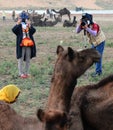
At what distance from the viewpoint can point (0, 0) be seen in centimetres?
8712

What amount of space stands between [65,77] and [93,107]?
0.59 metres

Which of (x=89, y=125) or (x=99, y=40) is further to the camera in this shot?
(x=99, y=40)

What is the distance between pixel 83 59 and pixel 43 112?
50 centimetres

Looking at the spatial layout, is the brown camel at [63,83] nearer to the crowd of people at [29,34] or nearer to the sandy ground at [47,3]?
the crowd of people at [29,34]

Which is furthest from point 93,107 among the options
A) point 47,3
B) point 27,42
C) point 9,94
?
point 47,3

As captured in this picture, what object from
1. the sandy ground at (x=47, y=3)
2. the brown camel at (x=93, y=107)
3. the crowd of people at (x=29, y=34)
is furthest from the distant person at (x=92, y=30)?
the sandy ground at (x=47, y=3)

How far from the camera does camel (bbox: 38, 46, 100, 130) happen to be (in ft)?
10.9

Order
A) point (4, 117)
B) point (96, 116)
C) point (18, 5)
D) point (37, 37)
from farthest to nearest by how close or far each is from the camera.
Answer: point (18, 5) → point (37, 37) → point (4, 117) → point (96, 116)

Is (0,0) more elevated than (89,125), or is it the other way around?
(89,125)

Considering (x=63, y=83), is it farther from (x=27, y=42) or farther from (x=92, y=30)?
(x=27, y=42)

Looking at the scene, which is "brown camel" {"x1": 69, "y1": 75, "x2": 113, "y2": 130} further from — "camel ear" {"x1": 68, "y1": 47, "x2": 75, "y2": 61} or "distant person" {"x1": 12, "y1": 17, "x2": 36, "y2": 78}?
"distant person" {"x1": 12, "y1": 17, "x2": 36, "y2": 78}

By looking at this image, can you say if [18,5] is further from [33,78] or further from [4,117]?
[4,117]

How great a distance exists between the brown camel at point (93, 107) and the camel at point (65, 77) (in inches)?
14.1

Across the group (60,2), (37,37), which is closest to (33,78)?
(37,37)
